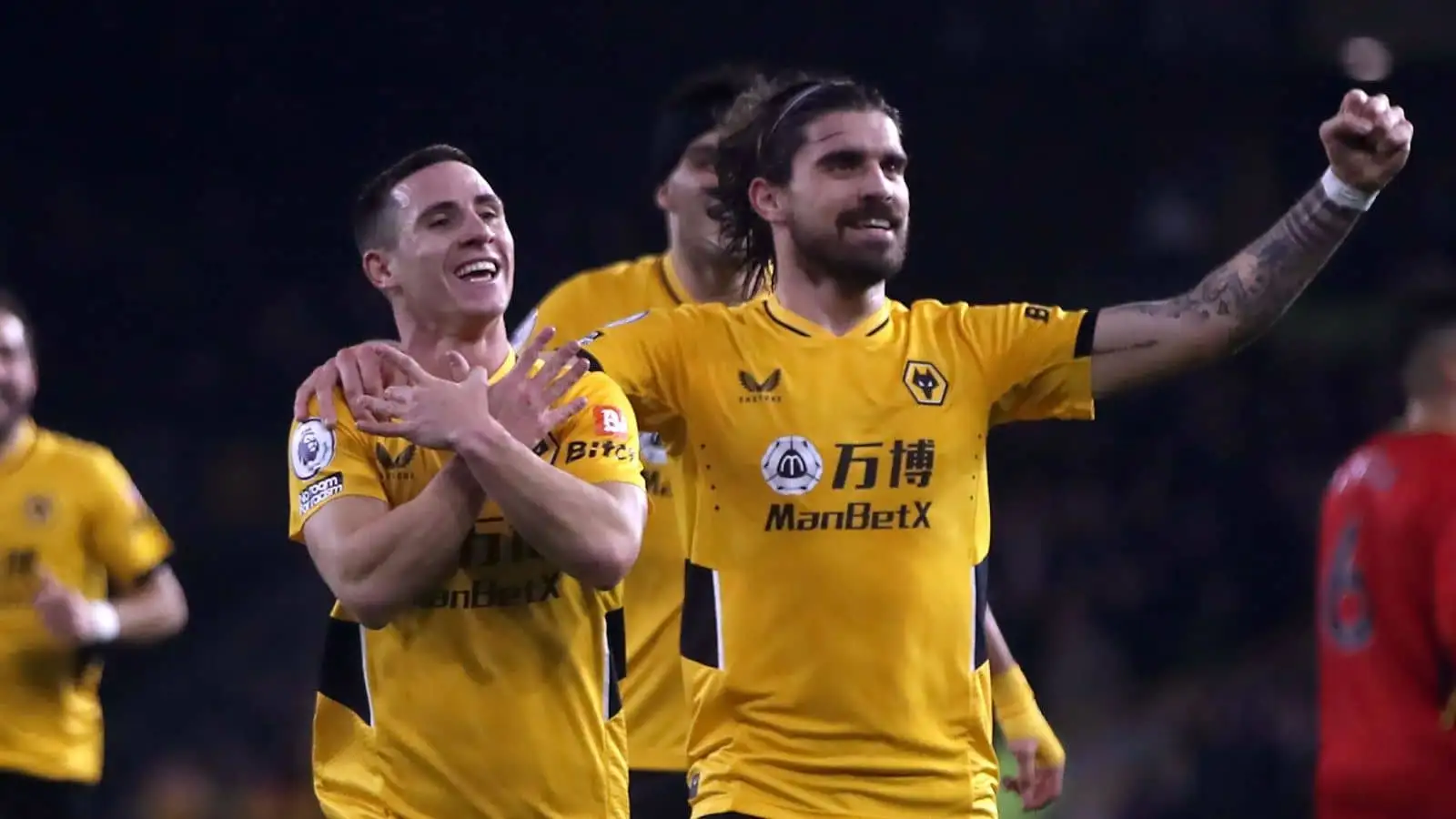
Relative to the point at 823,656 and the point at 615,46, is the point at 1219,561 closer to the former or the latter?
the point at 615,46

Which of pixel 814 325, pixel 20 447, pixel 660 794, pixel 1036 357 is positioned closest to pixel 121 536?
pixel 20 447

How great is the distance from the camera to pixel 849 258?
4.30m

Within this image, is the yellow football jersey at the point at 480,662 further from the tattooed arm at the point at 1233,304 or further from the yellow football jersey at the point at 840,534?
the tattooed arm at the point at 1233,304

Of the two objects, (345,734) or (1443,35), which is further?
(1443,35)

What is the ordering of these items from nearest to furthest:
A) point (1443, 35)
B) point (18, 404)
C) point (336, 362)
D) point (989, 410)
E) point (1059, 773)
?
point (336, 362) < point (989, 410) < point (1059, 773) < point (18, 404) < point (1443, 35)

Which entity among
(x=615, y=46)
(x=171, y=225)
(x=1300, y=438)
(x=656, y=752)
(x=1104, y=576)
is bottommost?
(x=656, y=752)

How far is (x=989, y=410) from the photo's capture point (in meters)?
4.39

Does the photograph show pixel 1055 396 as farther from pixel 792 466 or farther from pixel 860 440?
pixel 792 466

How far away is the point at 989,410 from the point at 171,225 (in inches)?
384

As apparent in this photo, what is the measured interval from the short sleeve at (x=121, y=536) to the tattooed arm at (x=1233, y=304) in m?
2.87

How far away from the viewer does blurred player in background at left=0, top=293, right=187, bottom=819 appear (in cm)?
559

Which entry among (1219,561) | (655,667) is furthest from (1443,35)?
(655,667)

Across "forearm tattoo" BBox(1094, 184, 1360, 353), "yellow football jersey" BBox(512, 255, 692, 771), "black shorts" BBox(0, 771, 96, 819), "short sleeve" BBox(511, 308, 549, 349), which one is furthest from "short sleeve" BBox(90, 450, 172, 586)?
"forearm tattoo" BBox(1094, 184, 1360, 353)

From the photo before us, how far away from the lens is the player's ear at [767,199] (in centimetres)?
450
